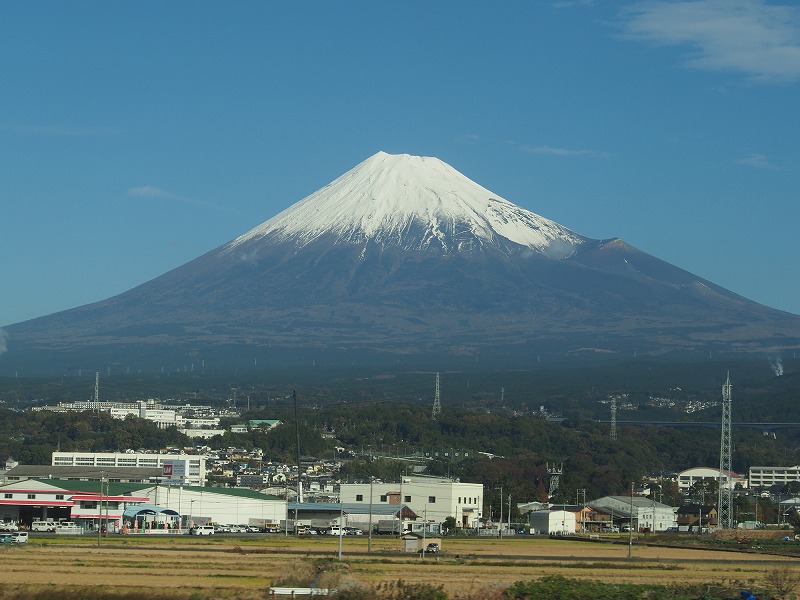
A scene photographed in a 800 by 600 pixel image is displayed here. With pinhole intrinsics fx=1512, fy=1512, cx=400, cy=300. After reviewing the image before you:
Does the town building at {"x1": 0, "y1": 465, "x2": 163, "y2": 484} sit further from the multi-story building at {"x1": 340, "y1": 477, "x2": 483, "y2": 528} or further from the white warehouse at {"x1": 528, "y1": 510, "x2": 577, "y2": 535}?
the white warehouse at {"x1": 528, "y1": 510, "x2": 577, "y2": 535}

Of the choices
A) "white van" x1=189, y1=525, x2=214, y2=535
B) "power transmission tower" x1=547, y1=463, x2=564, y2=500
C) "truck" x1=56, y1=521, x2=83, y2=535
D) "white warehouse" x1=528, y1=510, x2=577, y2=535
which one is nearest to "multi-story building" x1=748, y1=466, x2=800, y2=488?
"power transmission tower" x1=547, y1=463, x2=564, y2=500

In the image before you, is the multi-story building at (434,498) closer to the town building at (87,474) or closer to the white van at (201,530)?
the town building at (87,474)

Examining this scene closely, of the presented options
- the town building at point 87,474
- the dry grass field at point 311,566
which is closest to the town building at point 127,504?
the town building at point 87,474

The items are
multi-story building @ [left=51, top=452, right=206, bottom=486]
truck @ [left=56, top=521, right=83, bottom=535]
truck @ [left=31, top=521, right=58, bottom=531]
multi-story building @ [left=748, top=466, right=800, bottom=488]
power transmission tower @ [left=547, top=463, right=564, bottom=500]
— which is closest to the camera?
truck @ [left=56, top=521, right=83, bottom=535]

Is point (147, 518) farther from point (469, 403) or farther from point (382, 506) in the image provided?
point (469, 403)

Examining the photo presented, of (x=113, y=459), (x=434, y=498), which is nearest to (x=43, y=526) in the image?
(x=434, y=498)

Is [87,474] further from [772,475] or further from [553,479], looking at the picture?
[772,475]
